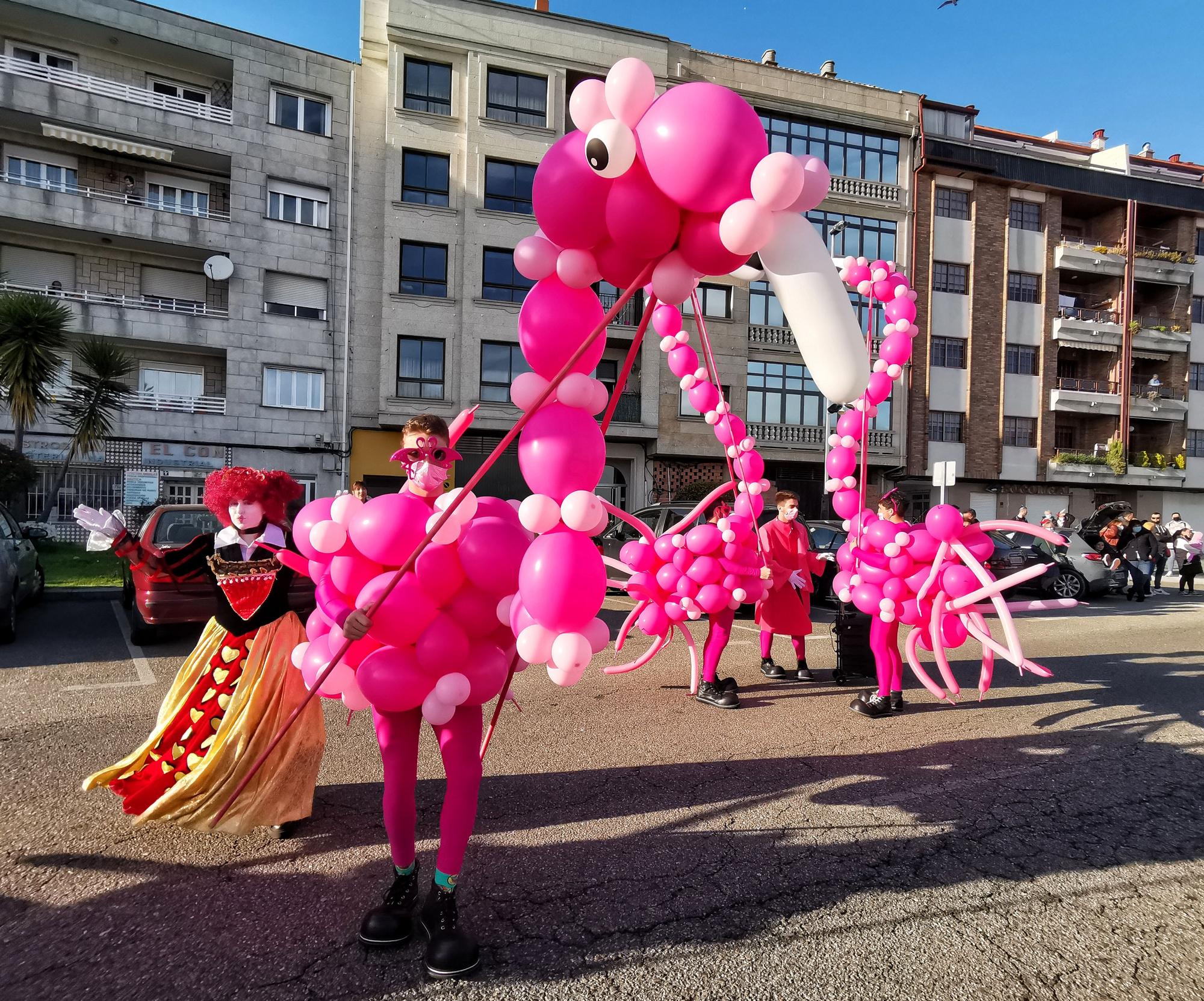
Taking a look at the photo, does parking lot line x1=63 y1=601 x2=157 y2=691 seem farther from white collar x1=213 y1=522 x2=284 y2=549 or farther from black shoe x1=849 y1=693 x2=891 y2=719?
black shoe x1=849 y1=693 x2=891 y2=719

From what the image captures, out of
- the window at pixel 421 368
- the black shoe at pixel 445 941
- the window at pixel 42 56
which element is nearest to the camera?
the black shoe at pixel 445 941

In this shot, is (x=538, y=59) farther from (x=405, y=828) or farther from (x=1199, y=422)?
(x=1199, y=422)

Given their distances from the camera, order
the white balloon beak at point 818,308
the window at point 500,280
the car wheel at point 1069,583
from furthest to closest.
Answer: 1. the window at point 500,280
2. the car wheel at point 1069,583
3. the white balloon beak at point 818,308

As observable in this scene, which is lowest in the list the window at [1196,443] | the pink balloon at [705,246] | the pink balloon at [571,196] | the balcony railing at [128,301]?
the pink balloon at [705,246]

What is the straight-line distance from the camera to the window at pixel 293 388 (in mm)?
21141

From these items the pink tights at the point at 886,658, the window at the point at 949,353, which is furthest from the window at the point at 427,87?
the pink tights at the point at 886,658

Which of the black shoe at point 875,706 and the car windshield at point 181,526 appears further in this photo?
the car windshield at point 181,526

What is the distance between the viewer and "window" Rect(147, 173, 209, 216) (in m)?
20.9

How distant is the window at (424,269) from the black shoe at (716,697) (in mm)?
18193

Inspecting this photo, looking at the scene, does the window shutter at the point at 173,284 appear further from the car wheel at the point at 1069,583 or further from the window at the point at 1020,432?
the window at the point at 1020,432

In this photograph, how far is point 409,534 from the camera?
2596mm

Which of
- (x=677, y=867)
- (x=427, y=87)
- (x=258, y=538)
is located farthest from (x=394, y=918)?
(x=427, y=87)

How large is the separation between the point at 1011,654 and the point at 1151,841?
1.30 m

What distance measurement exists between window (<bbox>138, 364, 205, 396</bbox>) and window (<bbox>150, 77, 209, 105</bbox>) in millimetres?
7605
